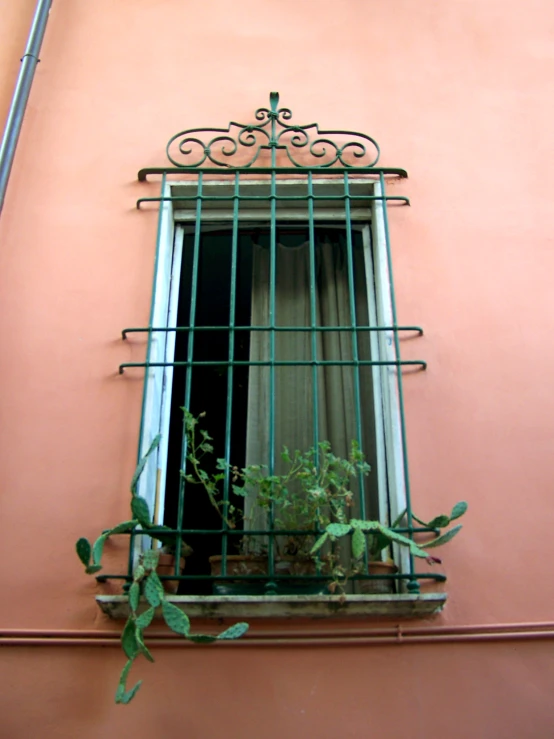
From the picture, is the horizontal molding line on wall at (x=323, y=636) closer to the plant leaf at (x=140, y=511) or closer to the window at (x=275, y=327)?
the window at (x=275, y=327)

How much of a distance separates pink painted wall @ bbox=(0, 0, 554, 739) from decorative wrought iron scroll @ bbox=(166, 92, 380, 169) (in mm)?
107

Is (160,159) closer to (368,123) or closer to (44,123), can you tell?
(44,123)

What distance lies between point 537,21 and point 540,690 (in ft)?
10.9

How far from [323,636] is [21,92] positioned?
2.81 metres

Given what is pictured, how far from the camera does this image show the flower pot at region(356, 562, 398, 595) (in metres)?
2.60

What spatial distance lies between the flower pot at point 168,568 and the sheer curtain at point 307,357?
34 centimetres

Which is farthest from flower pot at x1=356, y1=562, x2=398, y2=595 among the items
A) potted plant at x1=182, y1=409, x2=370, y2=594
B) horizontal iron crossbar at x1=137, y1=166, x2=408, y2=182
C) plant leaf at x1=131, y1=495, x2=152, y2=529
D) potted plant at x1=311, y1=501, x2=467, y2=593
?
horizontal iron crossbar at x1=137, y1=166, x2=408, y2=182

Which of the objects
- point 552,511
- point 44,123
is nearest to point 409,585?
point 552,511

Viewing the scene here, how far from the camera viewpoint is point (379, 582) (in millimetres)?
2607

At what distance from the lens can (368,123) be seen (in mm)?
3654

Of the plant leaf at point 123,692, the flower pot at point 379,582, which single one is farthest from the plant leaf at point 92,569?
the flower pot at point 379,582

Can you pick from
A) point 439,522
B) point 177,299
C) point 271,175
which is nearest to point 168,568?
point 439,522

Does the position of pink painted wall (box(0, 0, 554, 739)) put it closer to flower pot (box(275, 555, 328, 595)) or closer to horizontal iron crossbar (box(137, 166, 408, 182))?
horizontal iron crossbar (box(137, 166, 408, 182))

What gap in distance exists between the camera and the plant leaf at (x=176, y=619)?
7.31ft
